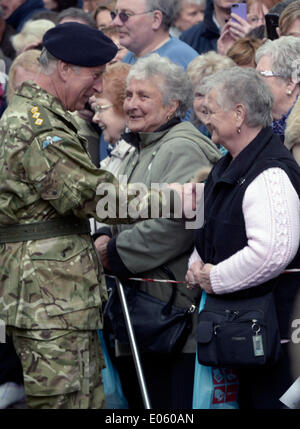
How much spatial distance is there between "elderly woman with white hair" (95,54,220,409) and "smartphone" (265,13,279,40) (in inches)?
39.9

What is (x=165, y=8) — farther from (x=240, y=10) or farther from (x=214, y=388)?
(x=214, y=388)

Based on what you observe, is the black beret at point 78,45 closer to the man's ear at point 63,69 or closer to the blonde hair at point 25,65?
the man's ear at point 63,69

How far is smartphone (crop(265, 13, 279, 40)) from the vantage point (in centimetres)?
564

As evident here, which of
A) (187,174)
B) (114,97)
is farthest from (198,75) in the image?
(187,174)

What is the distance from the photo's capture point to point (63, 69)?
4070 millimetres

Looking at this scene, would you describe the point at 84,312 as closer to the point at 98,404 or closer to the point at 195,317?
the point at 98,404

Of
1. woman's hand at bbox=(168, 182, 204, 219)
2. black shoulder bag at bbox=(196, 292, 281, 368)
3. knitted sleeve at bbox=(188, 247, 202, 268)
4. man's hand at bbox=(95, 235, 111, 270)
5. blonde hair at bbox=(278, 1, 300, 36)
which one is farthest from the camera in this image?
blonde hair at bbox=(278, 1, 300, 36)

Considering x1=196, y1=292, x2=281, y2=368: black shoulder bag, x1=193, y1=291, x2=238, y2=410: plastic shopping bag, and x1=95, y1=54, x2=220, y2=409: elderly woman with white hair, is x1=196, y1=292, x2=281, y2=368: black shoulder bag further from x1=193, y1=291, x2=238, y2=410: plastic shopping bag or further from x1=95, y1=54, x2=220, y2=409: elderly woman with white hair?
x1=95, y1=54, x2=220, y2=409: elderly woman with white hair

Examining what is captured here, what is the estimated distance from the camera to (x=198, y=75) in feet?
18.2

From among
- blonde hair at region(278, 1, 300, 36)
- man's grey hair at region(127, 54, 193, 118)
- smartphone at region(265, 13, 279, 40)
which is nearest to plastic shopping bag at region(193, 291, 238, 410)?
man's grey hair at region(127, 54, 193, 118)

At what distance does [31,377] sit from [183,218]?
3.81 ft

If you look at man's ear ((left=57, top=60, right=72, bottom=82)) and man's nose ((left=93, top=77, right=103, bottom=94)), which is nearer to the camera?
man's ear ((left=57, top=60, right=72, bottom=82))

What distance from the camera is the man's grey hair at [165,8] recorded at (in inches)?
248

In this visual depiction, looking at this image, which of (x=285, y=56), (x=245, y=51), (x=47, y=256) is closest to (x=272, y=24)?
(x=245, y=51)
